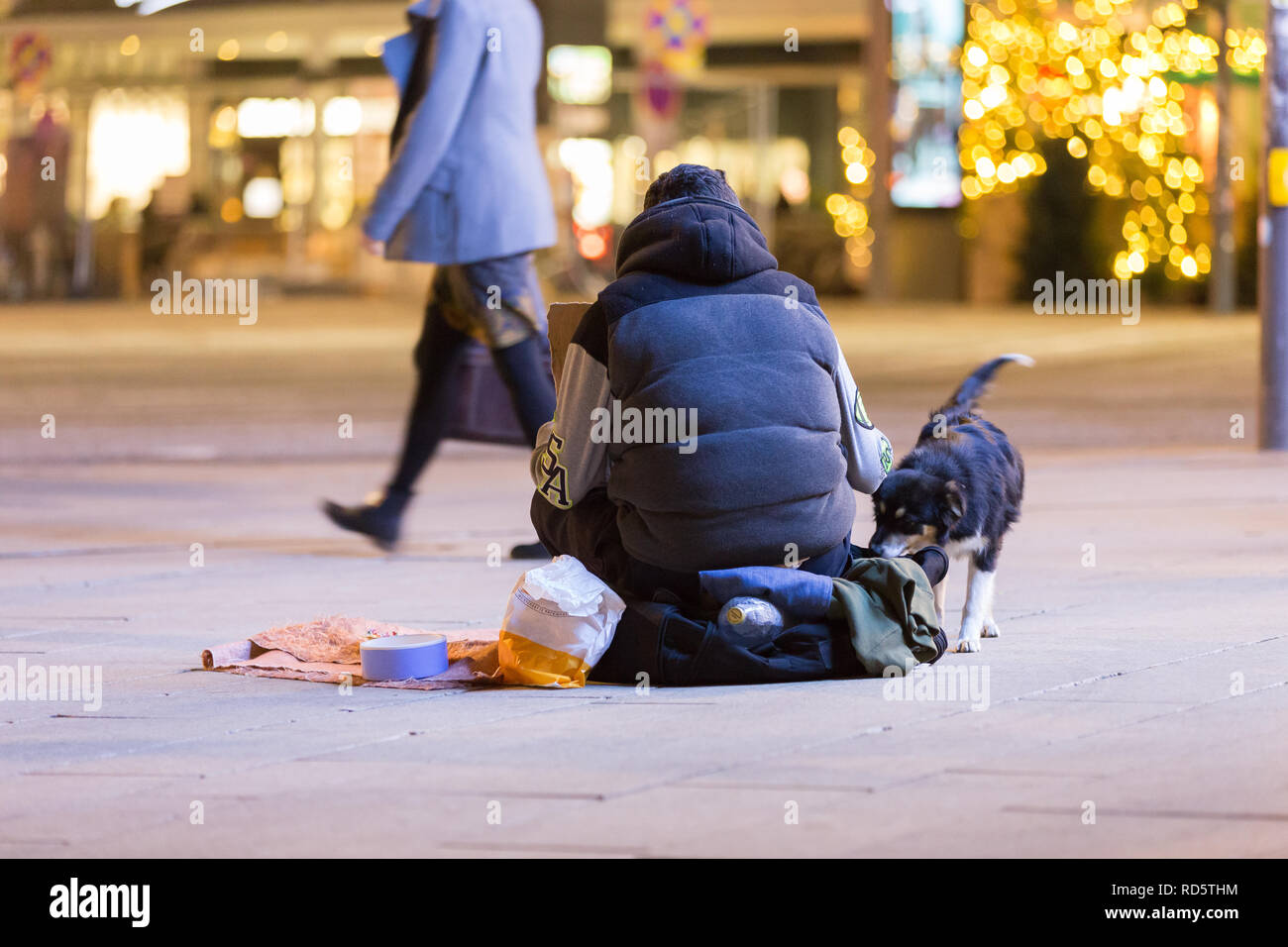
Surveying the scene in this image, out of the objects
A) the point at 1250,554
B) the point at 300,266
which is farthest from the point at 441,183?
the point at 300,266

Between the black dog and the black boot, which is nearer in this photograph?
the black dog

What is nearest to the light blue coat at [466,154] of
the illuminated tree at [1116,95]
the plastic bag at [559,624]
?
the plastic bag at [559,624]

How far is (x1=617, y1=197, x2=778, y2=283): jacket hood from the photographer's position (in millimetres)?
5012

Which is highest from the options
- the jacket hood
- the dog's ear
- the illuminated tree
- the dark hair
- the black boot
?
the illuminated tree

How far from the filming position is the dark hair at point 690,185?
517cm

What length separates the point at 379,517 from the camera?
301 inches

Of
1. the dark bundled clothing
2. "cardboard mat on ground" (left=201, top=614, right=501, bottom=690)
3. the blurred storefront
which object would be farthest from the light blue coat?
the blurred storefront
